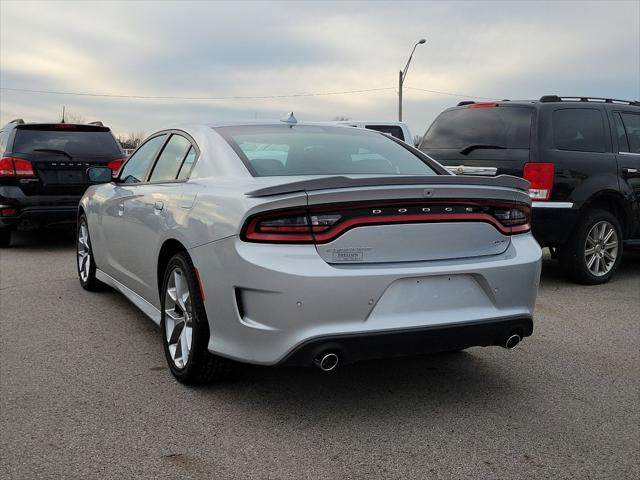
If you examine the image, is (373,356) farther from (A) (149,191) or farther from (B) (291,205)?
(A) (149,191)

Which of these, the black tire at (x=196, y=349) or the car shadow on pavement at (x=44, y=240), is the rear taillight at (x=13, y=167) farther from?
the black tire at (x=196, y=349)

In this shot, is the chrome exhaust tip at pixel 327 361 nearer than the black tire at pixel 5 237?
Yes

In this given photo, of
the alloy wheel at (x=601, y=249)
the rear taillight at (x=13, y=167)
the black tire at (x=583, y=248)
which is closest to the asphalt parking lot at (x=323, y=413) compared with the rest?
the black tire at (x=583, y=248)

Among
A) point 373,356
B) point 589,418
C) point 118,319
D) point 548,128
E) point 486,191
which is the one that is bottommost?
point 118,319

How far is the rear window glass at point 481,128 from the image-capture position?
6586 millimetres

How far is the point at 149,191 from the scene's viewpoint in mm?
4375

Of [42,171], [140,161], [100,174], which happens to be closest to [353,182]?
[140,161]

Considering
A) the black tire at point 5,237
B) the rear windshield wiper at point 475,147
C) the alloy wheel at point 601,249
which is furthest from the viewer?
the black tire at point 5,237

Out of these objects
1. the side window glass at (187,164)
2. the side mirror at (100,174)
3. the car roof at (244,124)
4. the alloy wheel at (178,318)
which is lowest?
the alloy wheel at (178,318)

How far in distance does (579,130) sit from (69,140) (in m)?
6.57

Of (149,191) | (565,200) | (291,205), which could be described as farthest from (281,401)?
(565,200)

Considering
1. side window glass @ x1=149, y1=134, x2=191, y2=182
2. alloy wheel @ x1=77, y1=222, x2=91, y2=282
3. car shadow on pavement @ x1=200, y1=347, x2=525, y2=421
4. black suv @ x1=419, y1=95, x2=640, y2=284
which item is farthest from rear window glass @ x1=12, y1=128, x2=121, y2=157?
car shadow on pavement @ x1=200, y1=347, x2=525, y2=421

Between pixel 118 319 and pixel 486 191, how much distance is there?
126 inches

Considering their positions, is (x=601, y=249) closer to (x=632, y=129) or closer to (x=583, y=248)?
(x=583, y=248)
